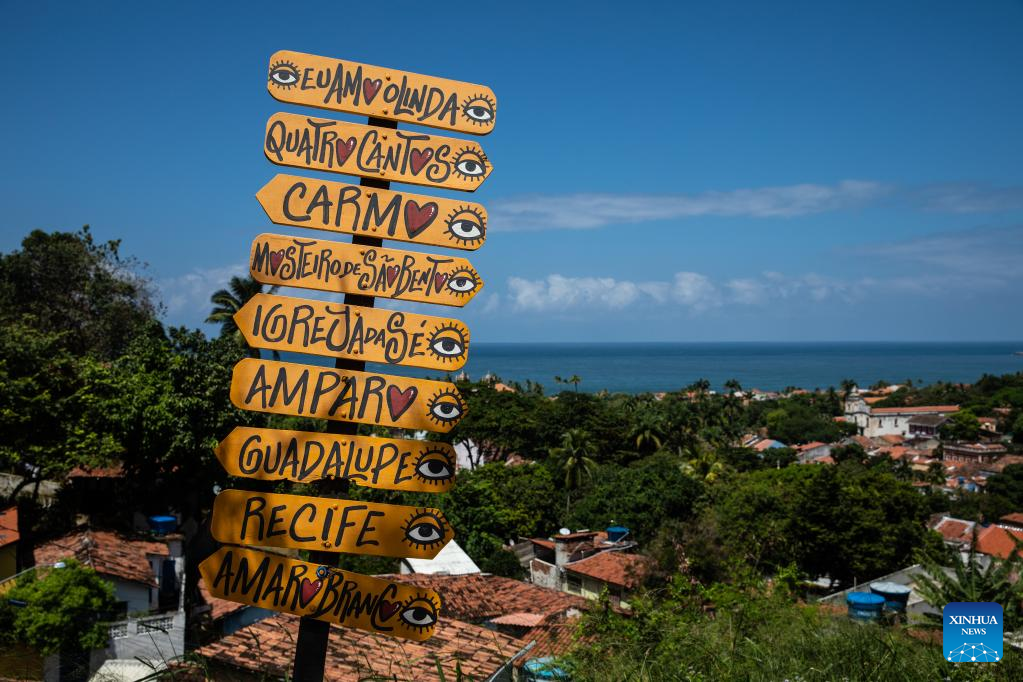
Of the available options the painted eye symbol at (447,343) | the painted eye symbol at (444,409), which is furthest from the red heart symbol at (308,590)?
the painted eye symbol at (447,343)

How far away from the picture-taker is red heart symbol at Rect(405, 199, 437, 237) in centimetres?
476

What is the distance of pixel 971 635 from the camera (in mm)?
4996

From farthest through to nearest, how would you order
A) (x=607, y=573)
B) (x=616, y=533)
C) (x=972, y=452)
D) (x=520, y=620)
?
(x=972, y=452) → (x=616, y=533) → (x=607, y=573) → (x=520, y=620)

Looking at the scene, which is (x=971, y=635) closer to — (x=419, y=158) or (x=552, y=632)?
(x=419, y=158)

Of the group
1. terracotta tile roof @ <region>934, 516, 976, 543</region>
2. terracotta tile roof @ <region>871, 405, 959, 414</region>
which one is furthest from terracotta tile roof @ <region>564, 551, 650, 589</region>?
terracotta tile roof @ <region>871, 405, 959, 414</region>

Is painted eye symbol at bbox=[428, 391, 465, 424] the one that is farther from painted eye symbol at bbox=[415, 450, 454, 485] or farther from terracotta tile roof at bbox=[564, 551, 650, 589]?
terracotta tile roof at bbox=[564, 551, 650, 589]

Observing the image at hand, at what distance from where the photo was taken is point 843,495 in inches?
1192

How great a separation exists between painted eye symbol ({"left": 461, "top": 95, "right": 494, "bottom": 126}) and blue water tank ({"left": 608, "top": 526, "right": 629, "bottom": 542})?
26387mm

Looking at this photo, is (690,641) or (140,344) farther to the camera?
(140,344)

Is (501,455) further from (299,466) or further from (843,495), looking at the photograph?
(299,466)

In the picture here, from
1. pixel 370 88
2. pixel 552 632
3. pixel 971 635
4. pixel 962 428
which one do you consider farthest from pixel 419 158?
pixel 962 428

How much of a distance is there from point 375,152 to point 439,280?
0.89 m

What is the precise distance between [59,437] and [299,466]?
17.9 meters

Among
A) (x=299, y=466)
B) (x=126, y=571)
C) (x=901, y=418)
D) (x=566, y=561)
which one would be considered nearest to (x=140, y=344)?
(x=126, y=571)
